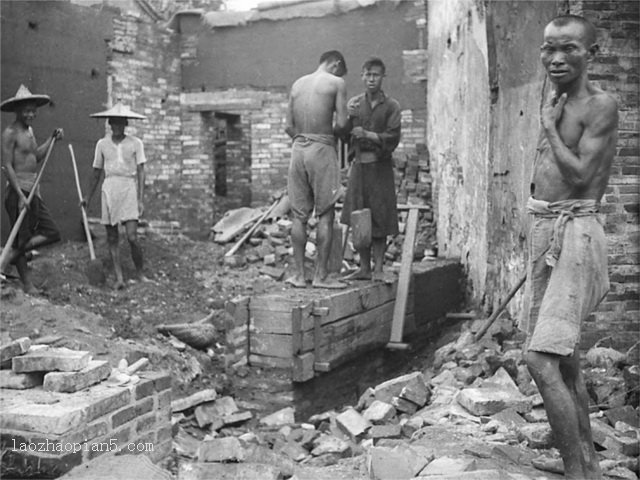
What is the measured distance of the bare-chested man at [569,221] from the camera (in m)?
3.42

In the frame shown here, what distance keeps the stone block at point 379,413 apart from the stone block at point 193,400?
4.17ft

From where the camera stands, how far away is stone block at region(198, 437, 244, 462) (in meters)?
4.38

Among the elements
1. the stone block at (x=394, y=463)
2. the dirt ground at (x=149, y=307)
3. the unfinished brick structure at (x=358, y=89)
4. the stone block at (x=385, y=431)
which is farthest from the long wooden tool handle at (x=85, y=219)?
the stone block at (x=394, y=463)

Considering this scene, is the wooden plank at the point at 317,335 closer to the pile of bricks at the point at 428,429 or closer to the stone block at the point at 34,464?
the pile of bricks at the point at 428,429

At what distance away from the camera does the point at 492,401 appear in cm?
505

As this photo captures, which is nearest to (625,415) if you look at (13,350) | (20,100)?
(13,350)

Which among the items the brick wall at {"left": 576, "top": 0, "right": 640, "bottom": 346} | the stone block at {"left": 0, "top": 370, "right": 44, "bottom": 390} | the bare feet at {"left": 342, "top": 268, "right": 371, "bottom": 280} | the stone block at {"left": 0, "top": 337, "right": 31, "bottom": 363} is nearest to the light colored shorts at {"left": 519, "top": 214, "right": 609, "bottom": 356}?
the brick wall at {"left": 576, "top": 0, "right": 640, "bottom": 346}

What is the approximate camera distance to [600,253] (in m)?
3.54

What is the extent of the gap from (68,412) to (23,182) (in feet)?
15.5

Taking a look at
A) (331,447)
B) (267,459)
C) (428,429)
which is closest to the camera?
(267,459)

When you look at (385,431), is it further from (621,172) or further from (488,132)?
(488,132)

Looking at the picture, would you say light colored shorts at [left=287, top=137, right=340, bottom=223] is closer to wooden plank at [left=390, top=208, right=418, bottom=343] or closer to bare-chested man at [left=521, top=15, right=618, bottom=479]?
wooden plank at [left=390, top=208, right=418, bottom=343]

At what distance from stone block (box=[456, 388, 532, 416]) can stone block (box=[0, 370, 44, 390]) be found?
2.69 metres

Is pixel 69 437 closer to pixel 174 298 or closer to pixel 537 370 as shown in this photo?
pixel 537 370
